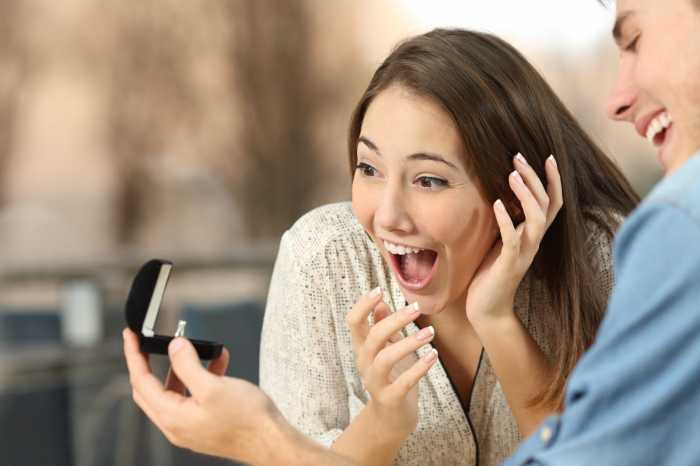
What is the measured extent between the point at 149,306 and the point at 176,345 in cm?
8

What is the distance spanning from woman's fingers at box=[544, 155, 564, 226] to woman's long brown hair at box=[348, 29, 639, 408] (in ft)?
0.13

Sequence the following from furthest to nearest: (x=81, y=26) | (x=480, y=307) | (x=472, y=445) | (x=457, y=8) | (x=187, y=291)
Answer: (x=81, y=26) → (x=457, y=8) → (x=187, y=291) → (x=472, y=445) → (x=480, y=307)

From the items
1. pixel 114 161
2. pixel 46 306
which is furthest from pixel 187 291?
pixel 114 161

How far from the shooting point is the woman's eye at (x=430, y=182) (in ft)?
5.12

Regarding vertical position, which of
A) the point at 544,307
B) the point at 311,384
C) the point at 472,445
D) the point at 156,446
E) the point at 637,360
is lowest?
the point at 156,446

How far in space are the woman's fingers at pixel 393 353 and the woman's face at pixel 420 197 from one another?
250 mm

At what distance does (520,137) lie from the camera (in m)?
1.60

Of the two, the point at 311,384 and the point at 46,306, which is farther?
the point at 46,306

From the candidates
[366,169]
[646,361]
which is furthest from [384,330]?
[646,361]

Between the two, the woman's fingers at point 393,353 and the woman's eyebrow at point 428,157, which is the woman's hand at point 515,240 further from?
the woman's fingers at point 393,353

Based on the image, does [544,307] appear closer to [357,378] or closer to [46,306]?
[357,378]

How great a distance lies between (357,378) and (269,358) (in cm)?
20

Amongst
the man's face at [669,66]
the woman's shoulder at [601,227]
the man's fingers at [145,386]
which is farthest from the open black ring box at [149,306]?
the woman's shoulder at [601,227]

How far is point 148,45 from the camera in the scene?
210 inches
